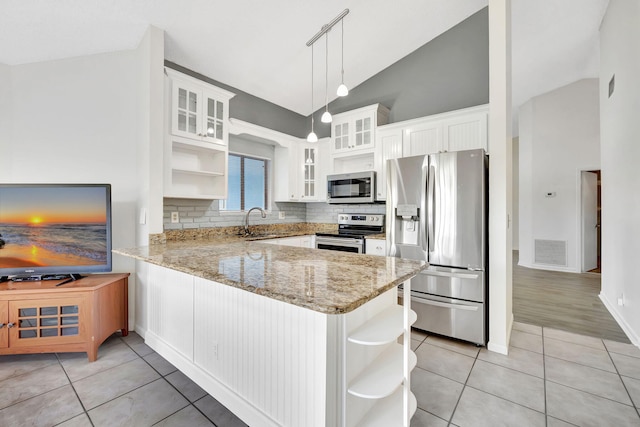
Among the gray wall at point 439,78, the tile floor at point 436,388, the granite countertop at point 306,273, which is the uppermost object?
the gray wall at point 439,78

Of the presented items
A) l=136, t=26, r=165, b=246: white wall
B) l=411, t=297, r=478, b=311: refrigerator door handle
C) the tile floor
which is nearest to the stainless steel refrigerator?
l=411, t=297, r=478, b=311: refrigerator door handle

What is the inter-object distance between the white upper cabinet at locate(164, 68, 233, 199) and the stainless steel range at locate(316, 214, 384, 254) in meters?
1.50

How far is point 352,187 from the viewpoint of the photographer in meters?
4.02

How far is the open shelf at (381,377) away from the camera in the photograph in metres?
1.18

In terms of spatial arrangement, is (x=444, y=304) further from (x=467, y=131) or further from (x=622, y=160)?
(x=622, y=160)

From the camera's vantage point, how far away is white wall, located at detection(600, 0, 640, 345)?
2.50 metres

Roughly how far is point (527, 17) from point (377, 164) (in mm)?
2498

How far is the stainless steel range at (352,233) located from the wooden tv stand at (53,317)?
2477 mm

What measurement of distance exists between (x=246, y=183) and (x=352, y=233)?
173 cm

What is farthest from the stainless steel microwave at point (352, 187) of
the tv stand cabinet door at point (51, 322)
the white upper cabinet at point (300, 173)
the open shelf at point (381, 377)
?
the tv stand cabinet door at point (51, 322)

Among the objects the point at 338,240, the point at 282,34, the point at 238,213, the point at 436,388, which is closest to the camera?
the point at 436,388

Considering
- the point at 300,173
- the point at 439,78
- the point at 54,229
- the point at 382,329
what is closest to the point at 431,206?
the point at 382,329

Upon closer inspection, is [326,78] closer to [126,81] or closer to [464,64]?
[464,64]

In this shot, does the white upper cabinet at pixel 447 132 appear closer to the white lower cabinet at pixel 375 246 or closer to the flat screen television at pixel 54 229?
the white lower cabinet at pixel 375 246
